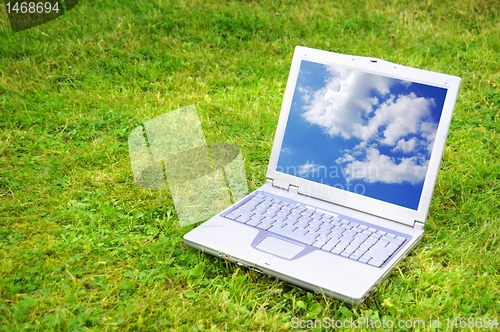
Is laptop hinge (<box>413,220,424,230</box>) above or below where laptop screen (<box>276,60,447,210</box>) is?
below

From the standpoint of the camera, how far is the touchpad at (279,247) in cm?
277

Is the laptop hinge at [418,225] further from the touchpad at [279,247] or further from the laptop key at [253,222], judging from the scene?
the laptop key at [253,222]

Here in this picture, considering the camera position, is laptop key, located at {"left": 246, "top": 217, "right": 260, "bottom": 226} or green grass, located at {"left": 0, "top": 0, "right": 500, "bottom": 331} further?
laptop key, located at {"left": 246, "top": 217, "right": 260, "bottom": 226}

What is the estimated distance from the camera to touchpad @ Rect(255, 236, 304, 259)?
9.09ft

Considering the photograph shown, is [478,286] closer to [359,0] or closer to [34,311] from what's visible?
[34,311]

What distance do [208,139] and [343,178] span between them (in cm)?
153

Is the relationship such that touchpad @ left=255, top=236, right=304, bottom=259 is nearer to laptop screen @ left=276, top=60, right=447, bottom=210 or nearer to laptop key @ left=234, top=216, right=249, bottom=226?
laptop key @ left=234, top=216, right=249, bottom=226

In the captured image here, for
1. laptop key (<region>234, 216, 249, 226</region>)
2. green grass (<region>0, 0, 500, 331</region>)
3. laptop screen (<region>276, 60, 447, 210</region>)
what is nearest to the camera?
green grass (<region>0, 0, 500, 331</region>)

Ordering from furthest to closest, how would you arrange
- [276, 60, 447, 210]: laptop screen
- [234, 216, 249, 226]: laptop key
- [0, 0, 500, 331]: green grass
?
1. [234, 216, 249, 226]: laptop key
2. [276, 60, 447, 210]: laptop screen
3. [0, 0, 500, 331]: green grass

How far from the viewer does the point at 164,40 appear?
5.67 metres

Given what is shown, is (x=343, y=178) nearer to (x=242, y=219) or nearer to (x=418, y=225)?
(x=418, y=225)

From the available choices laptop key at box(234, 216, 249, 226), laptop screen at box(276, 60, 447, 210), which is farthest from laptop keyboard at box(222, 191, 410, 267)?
laptop screen at box(276, 60, 447, 210)

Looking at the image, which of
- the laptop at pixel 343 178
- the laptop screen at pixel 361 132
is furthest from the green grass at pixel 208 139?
the laptop screen at pixel 361 132

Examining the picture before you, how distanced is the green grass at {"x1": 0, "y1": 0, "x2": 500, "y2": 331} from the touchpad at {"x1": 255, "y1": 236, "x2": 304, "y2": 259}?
7.0 inches
